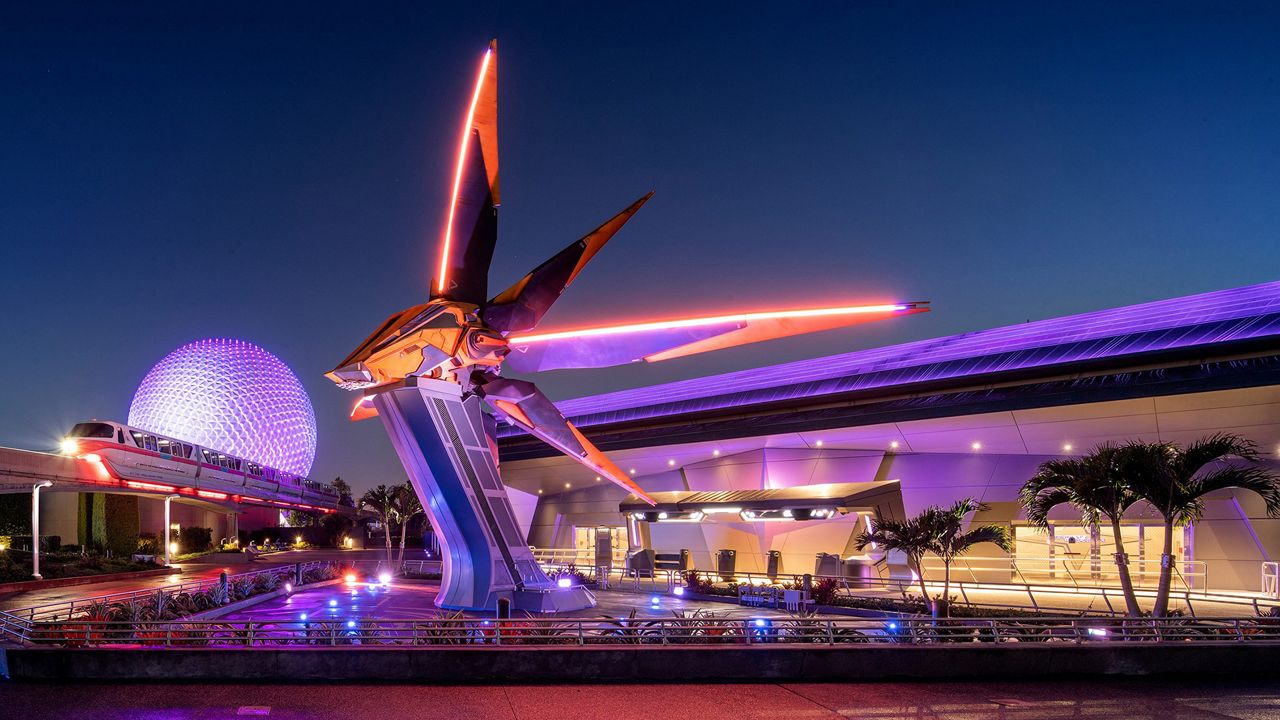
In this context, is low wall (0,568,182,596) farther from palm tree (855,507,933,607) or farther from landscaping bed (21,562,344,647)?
palm tree (855,507,933,607)

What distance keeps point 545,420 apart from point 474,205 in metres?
5.92

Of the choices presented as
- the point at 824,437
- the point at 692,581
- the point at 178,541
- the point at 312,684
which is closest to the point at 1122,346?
the point at 824,437

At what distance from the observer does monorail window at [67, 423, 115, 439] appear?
41250 mm

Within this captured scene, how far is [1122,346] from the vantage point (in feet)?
88.1

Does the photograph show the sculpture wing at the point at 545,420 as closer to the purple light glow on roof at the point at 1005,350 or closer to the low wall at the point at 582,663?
the low wall at the point at 582,663

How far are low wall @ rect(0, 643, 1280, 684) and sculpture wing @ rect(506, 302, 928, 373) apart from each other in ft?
23.8

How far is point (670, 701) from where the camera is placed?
38.7ft

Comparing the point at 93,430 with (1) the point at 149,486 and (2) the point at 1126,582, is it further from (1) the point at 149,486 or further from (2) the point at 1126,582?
(2) the point at 1126,582

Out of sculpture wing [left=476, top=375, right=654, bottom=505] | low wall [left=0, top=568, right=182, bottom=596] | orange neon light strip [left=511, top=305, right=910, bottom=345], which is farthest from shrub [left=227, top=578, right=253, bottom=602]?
orange neon light strip [left=511, top=305, right=910, bottom=345]

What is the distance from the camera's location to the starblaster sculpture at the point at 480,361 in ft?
72.2

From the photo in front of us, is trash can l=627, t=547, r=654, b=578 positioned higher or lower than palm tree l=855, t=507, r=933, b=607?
lower

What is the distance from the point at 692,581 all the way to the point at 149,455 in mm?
31532

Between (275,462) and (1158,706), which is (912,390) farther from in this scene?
(275,462)

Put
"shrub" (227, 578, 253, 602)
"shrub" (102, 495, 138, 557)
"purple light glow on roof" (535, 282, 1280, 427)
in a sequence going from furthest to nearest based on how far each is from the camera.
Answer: "shrub" (102, 495, 138, 557)
"shrub" (227, 578, 253, 602)
"purple light glow on roof" (535, 282, 1280, 427)
